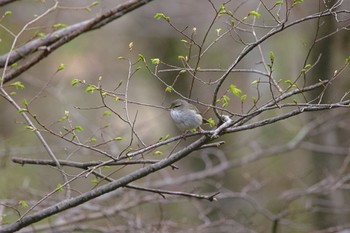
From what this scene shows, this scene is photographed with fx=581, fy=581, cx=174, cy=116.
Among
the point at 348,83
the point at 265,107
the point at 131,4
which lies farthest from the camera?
the point at 348,83

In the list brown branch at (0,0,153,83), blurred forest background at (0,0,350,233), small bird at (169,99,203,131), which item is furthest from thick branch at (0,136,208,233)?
blurred forest background at (0,0,350,233)

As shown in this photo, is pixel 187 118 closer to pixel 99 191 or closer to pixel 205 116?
pixel 99 191

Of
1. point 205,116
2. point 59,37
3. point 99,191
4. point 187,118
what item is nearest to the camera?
point 99,191

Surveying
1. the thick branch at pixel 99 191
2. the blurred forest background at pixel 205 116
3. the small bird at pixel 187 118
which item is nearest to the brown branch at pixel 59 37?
the small bird at pixel 187 118

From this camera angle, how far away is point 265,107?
112 inches

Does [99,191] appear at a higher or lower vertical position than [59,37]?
lower

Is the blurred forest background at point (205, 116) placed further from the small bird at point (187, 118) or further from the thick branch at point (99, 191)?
the thick branch at point (99, 191)

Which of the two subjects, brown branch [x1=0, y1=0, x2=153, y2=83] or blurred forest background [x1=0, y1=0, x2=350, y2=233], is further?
blurred forest background [x1=0, y1=0, x2=350, y2=233]

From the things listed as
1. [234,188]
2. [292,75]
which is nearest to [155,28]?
[292,75]

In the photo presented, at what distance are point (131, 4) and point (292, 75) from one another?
5.16 m

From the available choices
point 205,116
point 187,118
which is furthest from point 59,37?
point 205,116

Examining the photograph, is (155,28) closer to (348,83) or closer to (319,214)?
(348,83)

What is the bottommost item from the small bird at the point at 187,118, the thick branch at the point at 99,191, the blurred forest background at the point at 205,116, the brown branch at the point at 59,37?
the thick branch at the point at 99,191

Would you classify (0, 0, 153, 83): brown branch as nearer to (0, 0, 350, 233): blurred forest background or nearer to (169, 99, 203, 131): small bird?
(169, 99, 203, 131): small bird
